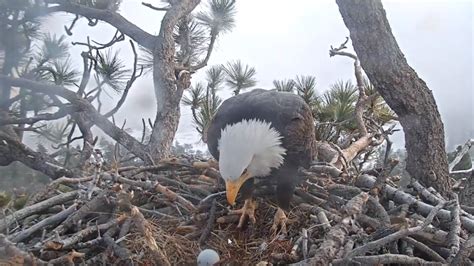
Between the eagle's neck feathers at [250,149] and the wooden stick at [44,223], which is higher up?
the eagle's neck feathers at [250,149]

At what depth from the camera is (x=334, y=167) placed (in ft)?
7.79

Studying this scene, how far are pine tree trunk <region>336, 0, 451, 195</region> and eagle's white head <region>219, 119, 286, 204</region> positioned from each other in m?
0.53

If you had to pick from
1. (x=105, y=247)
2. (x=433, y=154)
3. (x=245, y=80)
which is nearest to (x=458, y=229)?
(x=433, y=154)

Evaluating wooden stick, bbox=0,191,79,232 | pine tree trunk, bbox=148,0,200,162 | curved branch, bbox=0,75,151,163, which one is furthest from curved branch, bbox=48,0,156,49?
wooden stick, bbox=0,191,79,232

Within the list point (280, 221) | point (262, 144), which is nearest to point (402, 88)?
point (262, 144)

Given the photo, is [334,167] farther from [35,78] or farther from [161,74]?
[35,78]

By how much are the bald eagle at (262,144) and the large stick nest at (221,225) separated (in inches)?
4.4

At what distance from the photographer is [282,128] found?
2.14m

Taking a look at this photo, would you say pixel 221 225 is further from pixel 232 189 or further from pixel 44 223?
pixel 44 223

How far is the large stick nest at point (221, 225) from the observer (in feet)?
5.07

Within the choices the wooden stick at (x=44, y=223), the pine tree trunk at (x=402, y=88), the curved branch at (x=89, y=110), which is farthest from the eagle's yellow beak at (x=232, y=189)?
the curved branch at (x=89, y=110)

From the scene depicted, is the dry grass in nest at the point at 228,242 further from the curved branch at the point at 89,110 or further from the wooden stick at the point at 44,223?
the curved branch at the point at 89,110

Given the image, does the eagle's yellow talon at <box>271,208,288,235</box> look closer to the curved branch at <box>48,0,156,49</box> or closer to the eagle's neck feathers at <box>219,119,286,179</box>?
the eagle's neck feathers at <box>219,119,286,179</box>

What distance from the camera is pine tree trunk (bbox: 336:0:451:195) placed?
2.07m
